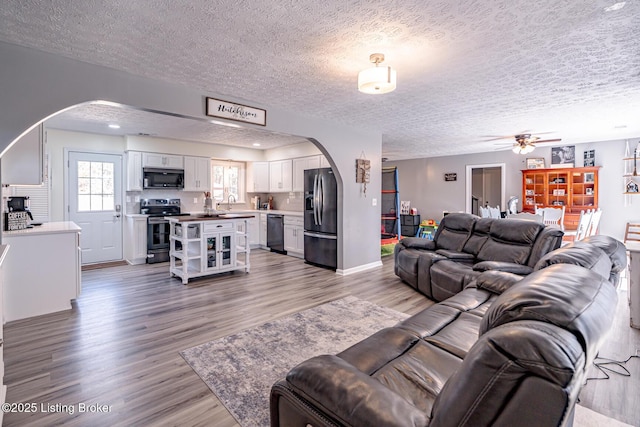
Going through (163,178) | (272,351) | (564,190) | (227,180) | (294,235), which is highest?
(227,180)

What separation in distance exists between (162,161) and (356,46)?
5.28 metres

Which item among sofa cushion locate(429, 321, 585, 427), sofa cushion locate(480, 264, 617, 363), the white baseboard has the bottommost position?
the white baseboard

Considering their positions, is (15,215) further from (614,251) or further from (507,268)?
(614,251)

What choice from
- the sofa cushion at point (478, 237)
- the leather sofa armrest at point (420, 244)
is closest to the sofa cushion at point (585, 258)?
the sofa cushion at point (478, 237)

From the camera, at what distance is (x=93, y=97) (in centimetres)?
283

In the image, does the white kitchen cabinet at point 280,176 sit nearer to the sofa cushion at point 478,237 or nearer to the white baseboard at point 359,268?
the white baseboard at point 359,268

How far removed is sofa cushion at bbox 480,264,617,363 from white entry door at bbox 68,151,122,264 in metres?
6.96

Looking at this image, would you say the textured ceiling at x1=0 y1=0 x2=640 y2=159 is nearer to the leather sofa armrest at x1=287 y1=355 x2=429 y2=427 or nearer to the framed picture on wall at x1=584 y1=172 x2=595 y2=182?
the leather sofa armrest at x1=287 y1=355 x2=429 y2=427

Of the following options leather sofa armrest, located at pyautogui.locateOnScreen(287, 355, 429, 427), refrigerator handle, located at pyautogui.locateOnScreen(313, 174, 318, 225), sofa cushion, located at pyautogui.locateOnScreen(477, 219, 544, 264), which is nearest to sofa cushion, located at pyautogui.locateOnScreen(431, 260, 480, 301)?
sofa cushion, located at pyautogui.locateOnScreen(477, 219, 544, 264)

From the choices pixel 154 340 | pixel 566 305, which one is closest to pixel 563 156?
pixel 566 305

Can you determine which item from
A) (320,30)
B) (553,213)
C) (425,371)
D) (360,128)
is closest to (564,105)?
(553,213)

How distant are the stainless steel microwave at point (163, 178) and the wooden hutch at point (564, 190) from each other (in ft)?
26.4

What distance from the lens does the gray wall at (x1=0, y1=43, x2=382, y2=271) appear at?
8.06ft

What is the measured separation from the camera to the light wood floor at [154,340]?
1948 millimetres
